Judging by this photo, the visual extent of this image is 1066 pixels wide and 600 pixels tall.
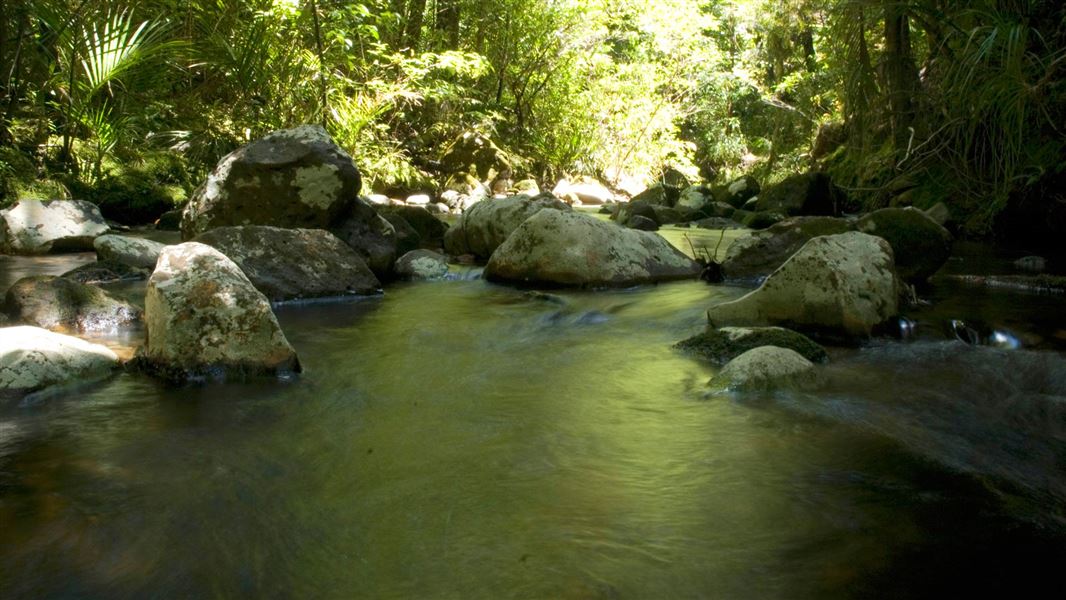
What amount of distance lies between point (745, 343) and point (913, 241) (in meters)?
3.50

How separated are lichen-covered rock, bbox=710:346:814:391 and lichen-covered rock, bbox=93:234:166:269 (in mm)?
5720

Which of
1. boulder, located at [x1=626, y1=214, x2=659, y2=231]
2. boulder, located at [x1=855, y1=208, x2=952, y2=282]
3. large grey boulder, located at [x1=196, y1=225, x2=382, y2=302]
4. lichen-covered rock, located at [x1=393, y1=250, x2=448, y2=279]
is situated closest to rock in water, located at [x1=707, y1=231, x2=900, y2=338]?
boulder, located at [x1=855, y1=208, x2=952, y2=282]

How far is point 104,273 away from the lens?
274 inches

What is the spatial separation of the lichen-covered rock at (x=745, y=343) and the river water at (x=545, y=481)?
5.8 inches

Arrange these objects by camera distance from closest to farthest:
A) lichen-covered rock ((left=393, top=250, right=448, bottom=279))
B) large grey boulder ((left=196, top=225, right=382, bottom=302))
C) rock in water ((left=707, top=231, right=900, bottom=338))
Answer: rock in water ((left=707, top=231, right=900, bottom=338)), large grey boulder ((left=196, top=225, right=382, bottom=302)), lichen-covered rock ((left=393, top=250, right=448, bottom=279))

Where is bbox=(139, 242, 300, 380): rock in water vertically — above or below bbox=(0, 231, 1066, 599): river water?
above

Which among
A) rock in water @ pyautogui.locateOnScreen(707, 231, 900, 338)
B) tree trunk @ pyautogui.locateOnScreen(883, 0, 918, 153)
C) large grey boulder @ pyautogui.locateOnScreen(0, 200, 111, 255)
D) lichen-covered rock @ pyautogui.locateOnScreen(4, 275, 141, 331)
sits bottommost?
rock in water @ pyautogui.locateOnScreen(707, 231, 900, 338)

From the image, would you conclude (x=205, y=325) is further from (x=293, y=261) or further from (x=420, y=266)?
(x=420, y=266)

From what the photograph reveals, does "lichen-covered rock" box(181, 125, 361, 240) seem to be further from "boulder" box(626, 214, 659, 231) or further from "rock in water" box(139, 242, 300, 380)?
"boulder" box(626, 214, 659, 231)

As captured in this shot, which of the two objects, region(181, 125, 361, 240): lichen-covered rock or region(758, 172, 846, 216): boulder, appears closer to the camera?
region(181, 125, 361, 240): lichen-covered rock

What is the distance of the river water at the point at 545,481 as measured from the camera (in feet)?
7.25

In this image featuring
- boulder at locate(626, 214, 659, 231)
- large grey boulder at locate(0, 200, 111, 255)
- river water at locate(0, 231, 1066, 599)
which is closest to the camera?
river water at locate(0, 231, 1066, 599)

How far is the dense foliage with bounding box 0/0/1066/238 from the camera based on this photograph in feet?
17.2

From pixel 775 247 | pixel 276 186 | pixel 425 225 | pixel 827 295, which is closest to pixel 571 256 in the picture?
pixel 775 247
